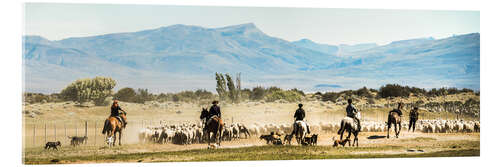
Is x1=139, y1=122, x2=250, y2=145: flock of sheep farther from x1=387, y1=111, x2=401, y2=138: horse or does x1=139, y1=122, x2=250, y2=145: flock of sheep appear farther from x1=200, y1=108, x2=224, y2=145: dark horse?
x1=387, y1=111, x2=401, y2=138: horse

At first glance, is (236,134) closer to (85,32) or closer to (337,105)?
(337,105)

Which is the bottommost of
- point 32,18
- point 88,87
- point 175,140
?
point 175,140

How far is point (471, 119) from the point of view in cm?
2619

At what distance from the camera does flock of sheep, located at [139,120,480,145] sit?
874 inches

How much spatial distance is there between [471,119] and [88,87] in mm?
16984

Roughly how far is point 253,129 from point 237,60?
29.1 m

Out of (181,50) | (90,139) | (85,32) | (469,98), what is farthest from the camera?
(181,50)

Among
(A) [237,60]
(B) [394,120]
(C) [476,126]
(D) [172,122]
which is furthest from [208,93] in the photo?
(A) [237,60]

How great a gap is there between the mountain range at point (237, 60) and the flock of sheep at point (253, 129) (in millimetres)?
2647

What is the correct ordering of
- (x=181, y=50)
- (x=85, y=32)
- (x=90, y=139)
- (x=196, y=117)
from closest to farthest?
(x=90, y=139)
(x=196, y=117)
(x=85, y=32)
(x=181, y=50)

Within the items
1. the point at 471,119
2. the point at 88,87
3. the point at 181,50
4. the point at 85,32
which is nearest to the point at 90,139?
the point at 88,87

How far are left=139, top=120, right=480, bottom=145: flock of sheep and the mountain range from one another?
2.65m

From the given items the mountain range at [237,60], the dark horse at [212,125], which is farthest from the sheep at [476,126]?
the dark horse at [212,125]

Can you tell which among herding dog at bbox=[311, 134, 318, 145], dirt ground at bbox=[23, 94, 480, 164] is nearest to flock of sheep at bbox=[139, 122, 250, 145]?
dirt ground at bbox=[23, 94, 480, 164]
